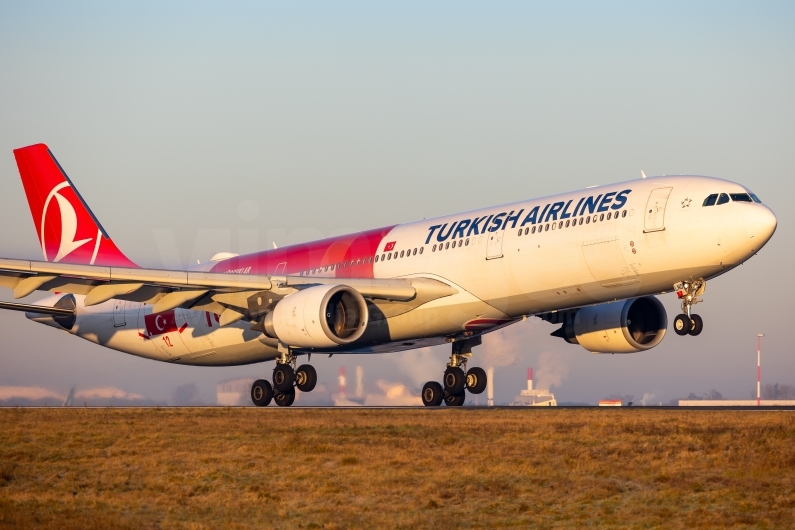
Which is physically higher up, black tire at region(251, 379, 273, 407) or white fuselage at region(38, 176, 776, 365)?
white fuselage at region(38, 176, 776, 365)

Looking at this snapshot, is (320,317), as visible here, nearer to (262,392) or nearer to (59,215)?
(262,392)

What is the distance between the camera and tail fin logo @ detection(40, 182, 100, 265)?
4984cm

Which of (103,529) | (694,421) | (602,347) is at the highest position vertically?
(602,347)

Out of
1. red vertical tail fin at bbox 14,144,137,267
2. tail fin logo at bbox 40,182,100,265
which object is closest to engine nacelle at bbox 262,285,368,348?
red vertical tail fin at bbox 14,144,137,267

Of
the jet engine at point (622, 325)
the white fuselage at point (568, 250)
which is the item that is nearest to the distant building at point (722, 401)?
the jet engine at point (622, 325)

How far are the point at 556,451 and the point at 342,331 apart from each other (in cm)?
1483

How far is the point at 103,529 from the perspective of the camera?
1786 centimetres

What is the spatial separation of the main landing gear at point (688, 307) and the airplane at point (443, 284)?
0.04 metres

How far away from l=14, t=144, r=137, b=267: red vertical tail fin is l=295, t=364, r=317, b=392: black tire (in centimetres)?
1238

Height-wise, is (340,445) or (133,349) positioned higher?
(133,349)

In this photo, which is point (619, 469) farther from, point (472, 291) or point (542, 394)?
point (542, 394)

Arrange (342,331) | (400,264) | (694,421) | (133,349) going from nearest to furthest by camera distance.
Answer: (694,421), (342,331), (400,264), (133,349)

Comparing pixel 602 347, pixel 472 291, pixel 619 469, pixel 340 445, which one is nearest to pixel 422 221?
pixel 472 291

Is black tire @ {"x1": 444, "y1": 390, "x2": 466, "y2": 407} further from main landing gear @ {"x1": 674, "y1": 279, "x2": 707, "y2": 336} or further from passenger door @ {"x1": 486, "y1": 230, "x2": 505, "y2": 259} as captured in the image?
main landing gear @ {"x1": 674, "y1": 279, "x2": 707, "y2": 336}
